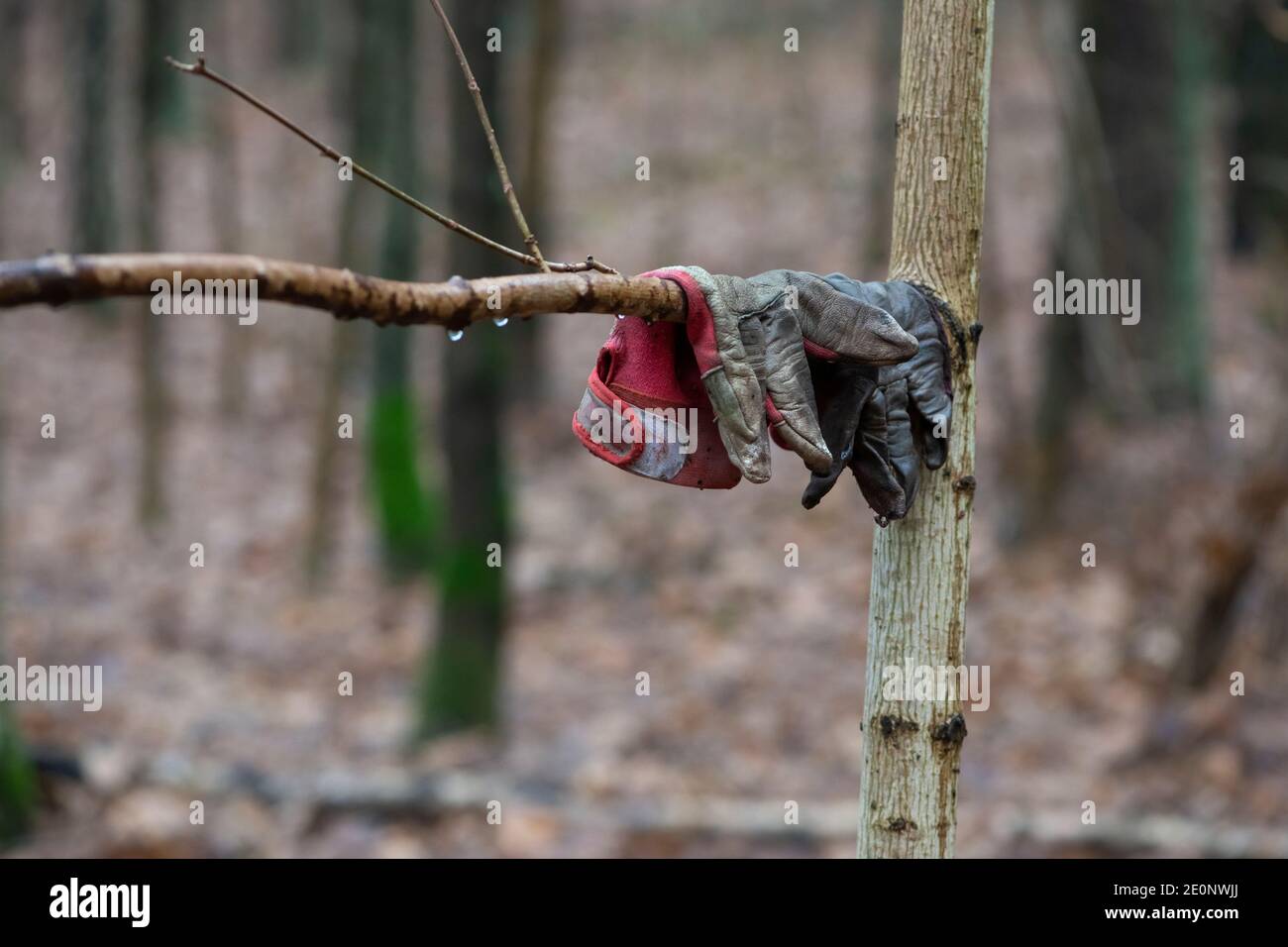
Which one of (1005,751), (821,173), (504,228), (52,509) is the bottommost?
(1005,751)

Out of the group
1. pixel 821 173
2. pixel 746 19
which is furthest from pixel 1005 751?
pixel 746 19

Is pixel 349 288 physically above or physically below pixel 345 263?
below

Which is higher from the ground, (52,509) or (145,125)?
(145,125)

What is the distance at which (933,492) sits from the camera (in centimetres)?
265

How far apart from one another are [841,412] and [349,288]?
118cm

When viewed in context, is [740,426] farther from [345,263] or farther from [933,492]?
[345,263]

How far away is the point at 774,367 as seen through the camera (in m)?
2.42

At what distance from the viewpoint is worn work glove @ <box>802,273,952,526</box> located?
101 inches

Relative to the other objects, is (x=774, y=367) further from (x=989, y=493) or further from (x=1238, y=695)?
(x=989, y=493)

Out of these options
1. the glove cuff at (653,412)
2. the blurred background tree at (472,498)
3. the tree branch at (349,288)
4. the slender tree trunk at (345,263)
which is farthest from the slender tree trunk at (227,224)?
the tree branch at (349,288)

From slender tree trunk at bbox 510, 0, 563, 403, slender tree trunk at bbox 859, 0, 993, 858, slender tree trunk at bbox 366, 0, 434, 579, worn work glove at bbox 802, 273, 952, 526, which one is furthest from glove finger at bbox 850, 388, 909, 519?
slender tree trunk at bbox 510, 0, 563, 403

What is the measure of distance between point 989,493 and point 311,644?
5.98 metres

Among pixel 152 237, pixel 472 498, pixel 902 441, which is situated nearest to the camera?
pixel 902 441

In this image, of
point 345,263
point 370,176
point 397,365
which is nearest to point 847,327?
point 370,176
